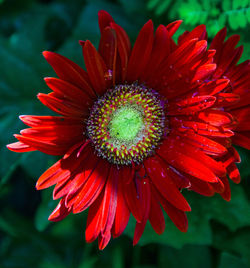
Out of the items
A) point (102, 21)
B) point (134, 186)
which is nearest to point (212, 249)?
point (134, 186)

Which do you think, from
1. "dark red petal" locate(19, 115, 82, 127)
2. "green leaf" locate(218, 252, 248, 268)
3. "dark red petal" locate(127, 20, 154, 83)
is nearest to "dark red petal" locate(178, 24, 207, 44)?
"dark red petal" locate(127, 20, 154, 83)

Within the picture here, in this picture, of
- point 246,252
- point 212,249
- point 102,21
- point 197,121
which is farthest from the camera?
point 212,249

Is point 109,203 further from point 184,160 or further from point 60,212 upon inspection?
point 184,160

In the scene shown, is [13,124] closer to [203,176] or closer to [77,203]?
[77,203]

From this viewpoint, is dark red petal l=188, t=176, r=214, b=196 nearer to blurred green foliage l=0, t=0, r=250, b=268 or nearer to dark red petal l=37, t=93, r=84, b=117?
blurred green foliage l=0, t=0, r=250, b=268

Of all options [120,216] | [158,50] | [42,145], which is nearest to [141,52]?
[158,50]

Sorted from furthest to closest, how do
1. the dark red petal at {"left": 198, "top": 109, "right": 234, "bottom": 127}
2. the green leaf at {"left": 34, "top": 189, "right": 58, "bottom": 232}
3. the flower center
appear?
the green leaf at {"left": 34, "top": 189, "right": 58, "bottom": 232} < the flower center < the dark red petal at {"left": 198, "top": 109, "right": 234, "bottom": 127}
